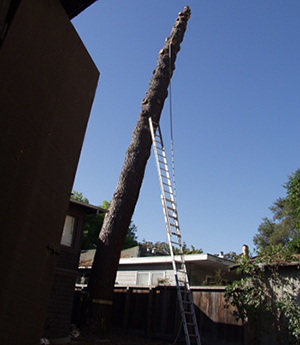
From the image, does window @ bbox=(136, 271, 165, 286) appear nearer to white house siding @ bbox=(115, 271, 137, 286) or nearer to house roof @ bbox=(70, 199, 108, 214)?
white house siding @ bbox=(115, 271, 137, 286)

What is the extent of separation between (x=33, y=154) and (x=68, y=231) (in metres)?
8.57

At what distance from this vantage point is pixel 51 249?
157cm

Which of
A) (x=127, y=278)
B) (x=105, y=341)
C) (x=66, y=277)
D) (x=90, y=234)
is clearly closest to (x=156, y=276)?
(x=127, y=278)

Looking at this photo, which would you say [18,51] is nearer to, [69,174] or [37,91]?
[37,91]

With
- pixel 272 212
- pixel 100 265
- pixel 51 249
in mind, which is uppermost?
pixel 272 212

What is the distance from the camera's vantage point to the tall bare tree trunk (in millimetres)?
8648

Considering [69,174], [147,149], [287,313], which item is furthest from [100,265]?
[69,174]

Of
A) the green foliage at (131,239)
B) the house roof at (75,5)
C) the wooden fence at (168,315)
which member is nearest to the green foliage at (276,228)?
the green foliage at (131,239)

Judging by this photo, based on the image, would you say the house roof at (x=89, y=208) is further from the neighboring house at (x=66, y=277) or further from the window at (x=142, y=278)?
the window at (x=142, y=278)

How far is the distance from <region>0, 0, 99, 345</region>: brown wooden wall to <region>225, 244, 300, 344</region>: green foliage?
23.1 ft

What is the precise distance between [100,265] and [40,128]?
7900mm

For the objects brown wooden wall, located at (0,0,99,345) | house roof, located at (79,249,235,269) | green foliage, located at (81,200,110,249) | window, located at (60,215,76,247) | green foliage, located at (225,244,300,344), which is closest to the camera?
brown wooden wall, located at (0,0,99,345)

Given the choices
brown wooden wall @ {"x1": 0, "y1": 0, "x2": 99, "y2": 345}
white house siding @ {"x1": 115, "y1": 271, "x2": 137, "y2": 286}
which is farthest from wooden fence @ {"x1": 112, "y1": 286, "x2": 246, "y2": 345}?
brown wooden wall @ {"x1": 0, "y1": 0, "x2": 99, "y2": 345}

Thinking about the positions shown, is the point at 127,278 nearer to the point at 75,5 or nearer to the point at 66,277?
the point at 66,277
